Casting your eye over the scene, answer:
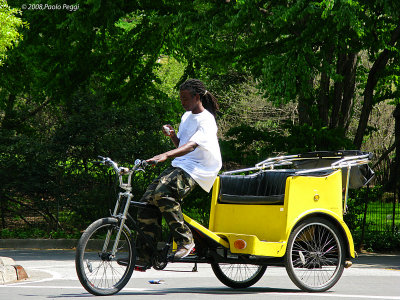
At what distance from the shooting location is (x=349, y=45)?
15.2 m

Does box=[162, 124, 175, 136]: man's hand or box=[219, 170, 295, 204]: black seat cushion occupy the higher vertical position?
box=[162, 124, 175, 136]: man's hand

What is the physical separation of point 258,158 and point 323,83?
142 inches

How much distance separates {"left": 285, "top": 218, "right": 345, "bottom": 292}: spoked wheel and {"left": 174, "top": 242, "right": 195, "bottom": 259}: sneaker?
3.48 feet

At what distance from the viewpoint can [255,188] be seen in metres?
7.73

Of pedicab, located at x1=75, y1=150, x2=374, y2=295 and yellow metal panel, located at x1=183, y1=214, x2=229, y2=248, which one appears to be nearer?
pedicab, located at x1=75, y1=150, x2=374, y2=295

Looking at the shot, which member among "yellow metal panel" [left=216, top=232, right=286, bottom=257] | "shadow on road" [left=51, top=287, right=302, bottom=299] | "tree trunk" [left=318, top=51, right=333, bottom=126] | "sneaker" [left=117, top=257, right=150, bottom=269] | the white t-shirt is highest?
"tree trunk" [left=318, top=51, right=333, bottom=126]

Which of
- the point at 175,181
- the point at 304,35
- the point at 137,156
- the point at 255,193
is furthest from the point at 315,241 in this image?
the point at 137,156

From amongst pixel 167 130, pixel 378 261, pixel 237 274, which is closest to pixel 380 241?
pixel 378 261

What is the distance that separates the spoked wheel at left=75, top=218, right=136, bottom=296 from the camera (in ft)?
21.6

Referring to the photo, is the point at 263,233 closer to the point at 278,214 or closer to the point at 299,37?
the point at 278,214

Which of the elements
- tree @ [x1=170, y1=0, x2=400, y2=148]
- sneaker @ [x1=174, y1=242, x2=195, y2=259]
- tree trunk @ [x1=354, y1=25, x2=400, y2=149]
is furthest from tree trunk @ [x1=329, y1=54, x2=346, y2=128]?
sneaker @ [x1=174, y1=242, x2=195, y2=259]

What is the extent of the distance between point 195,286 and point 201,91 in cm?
236

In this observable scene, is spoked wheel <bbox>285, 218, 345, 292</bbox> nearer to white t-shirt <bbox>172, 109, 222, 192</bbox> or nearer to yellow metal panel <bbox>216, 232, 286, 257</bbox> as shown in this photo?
yellow metal panel <bbox>216, 232, 286, 257</bbox>

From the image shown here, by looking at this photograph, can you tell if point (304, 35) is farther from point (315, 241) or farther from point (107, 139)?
point (315, 241)
